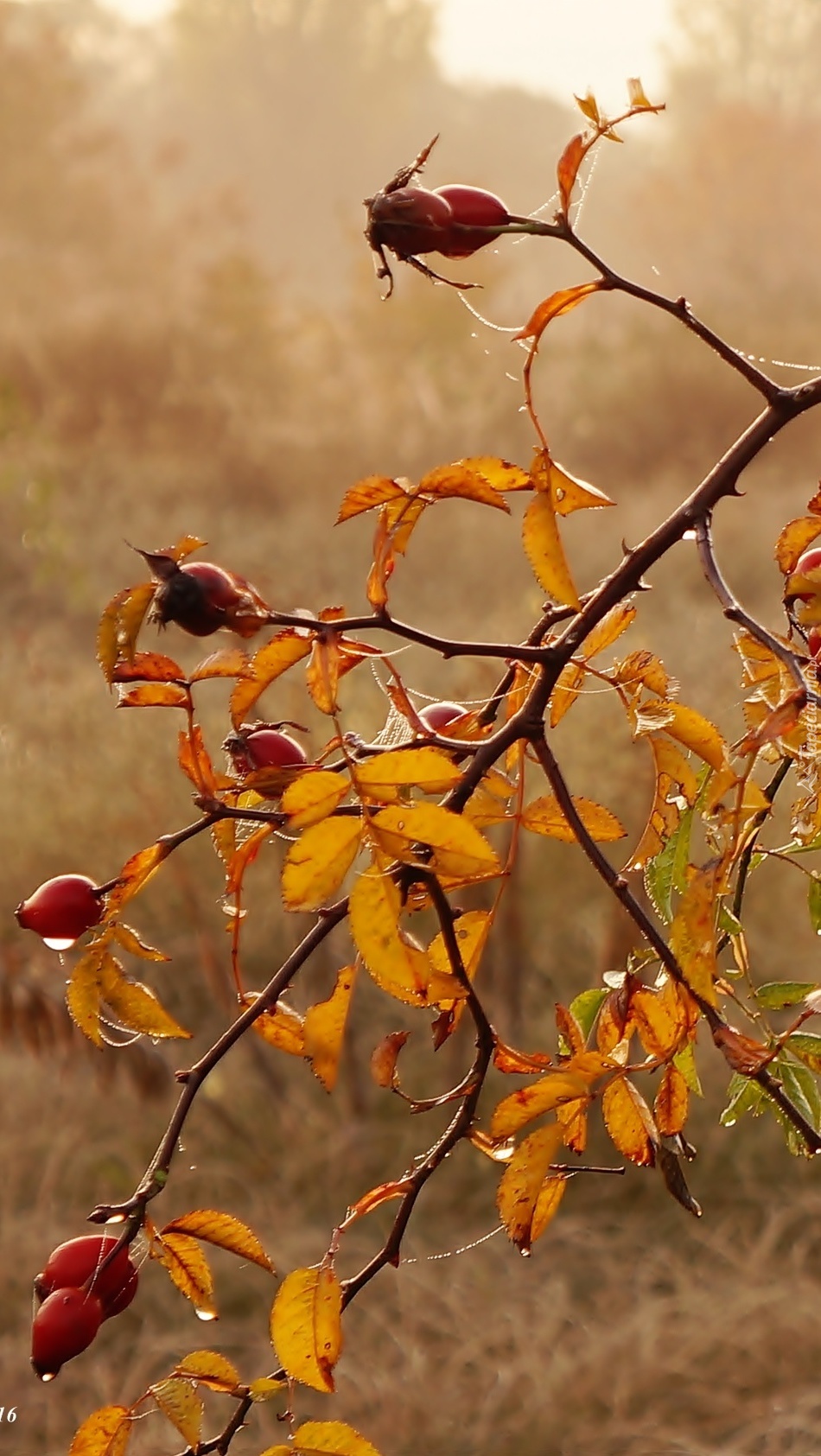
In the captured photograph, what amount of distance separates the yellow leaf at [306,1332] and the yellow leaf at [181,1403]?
28 millimetres

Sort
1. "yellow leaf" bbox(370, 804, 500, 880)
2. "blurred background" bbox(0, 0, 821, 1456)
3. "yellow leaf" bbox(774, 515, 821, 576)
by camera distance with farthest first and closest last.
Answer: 1. "blurred background" bbox(0, 0, 821, 1456)
2. "yellow leaf" bbox(774, 515, 821, 576)
3. "yellow leaf" bbox(370, 804, 500, 880)

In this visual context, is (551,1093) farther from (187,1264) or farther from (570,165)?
(570,165)

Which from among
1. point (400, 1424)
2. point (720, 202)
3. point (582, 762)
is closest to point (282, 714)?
point (582, 762)

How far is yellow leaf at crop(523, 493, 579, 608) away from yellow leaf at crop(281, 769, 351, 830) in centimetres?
6

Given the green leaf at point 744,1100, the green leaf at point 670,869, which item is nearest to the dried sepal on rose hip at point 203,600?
the green leaf at point 670,869

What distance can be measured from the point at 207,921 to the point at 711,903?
211cm

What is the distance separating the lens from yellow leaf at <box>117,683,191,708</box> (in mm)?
304

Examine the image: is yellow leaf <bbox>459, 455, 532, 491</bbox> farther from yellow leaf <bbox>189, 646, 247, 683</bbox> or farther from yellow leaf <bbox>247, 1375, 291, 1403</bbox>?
yellow leaf <bbox>247, 1375, 291, 1403</bbox>

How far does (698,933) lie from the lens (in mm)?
269

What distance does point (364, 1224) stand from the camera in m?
1.88

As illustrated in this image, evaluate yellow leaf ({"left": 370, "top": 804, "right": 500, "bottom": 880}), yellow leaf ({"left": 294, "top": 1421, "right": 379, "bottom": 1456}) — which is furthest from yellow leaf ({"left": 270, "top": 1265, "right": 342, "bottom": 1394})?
yellow leaf ({"left": 370, "top": 804, "right": 500, "bottom": 880})

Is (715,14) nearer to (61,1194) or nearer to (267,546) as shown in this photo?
(267,546)

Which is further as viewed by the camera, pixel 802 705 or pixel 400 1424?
pixel 400 1424

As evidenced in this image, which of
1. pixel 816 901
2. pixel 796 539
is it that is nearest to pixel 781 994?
pixel 816 901
